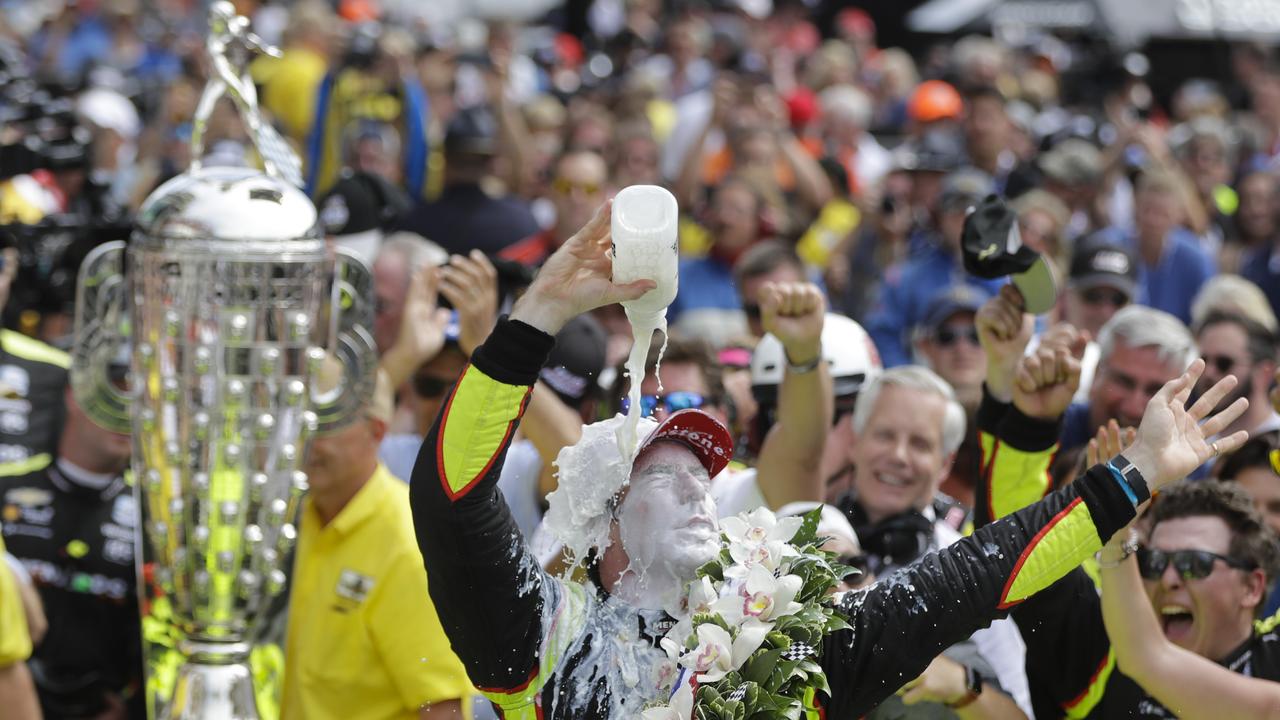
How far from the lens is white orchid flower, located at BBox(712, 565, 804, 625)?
3.28 meters

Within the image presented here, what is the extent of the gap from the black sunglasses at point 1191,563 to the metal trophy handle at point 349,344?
1979 mm

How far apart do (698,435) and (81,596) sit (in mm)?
2594

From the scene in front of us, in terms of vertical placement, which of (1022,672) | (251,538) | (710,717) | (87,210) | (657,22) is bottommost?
(657,22)

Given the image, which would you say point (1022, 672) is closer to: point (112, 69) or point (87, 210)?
point (87, 210)

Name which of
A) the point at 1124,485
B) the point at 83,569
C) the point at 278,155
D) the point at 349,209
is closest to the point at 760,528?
the point at 1124,485

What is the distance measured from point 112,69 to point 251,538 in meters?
9.90

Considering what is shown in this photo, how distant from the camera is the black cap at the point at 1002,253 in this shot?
13.8 feet

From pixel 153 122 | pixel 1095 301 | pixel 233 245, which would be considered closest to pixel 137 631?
pixel 233 245

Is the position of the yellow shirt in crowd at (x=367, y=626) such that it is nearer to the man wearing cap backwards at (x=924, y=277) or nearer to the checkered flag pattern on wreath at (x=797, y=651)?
the checkered flag pattern on wreath at (x=797, y=651)

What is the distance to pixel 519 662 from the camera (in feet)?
10.6

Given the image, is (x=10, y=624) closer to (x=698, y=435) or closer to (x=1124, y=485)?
(x=698, y=435)

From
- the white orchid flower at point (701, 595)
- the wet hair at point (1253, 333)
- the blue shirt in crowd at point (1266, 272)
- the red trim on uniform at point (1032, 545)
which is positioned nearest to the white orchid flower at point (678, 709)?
the white orchid flower at point (701, 595)

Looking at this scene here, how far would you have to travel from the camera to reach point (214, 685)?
4152 millimetres

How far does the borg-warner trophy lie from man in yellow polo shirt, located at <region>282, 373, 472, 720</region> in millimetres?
360
